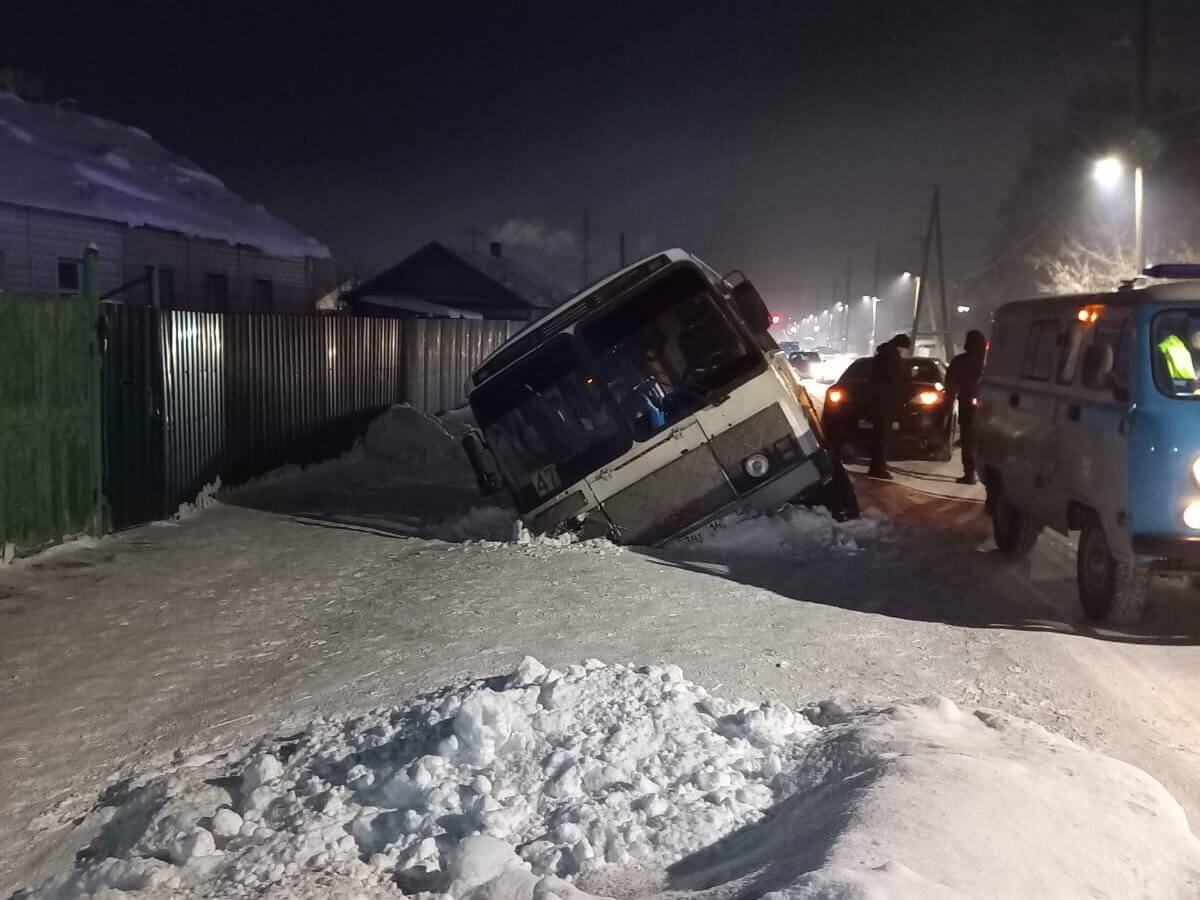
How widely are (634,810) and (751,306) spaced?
22.6 feet

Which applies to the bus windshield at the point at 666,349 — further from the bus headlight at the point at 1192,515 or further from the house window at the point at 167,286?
the house window at the point at 167,286

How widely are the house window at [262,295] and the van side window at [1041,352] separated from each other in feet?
89.0

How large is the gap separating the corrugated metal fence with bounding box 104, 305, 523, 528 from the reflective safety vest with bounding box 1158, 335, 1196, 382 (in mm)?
8874

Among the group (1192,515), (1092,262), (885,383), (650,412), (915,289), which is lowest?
(1192,515)

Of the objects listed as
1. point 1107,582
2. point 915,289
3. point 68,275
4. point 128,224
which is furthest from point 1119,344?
point 915,289

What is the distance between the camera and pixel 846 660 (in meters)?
7.44

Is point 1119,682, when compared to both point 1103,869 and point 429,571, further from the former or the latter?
point 429,571

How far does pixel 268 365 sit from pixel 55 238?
12229 mm

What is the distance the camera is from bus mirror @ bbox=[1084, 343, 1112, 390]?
8367 mm

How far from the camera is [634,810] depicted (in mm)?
4922

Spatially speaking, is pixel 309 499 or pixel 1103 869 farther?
pixel 309 499

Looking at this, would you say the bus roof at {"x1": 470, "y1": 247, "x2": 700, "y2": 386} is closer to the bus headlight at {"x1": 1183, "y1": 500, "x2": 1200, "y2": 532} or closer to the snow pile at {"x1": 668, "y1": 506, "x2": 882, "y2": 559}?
the snow pile at {"x1": 668, "y1": 506, "x2": 882, "y2": 559}

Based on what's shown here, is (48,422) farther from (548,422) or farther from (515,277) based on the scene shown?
(515,277)

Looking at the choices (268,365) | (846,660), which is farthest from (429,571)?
(268,365)
